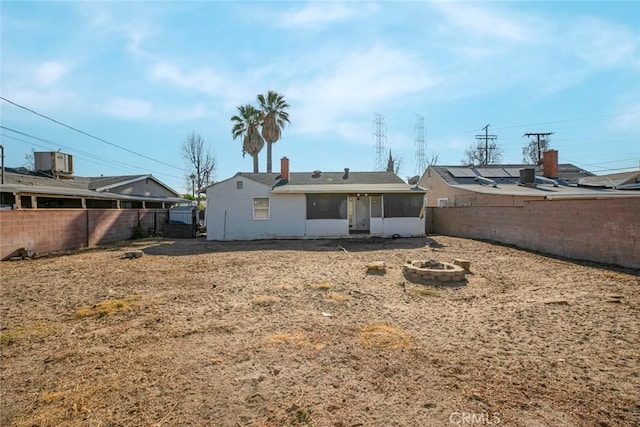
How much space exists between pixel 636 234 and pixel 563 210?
244 cm

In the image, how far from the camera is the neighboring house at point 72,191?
1349 cm

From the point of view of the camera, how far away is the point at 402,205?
56.3ft

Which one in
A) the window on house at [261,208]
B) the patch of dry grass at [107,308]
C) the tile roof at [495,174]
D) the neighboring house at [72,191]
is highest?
the tile roof at [495,174]

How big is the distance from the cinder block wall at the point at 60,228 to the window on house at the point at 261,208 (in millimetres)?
6980

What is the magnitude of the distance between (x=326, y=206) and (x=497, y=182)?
12.4 meters

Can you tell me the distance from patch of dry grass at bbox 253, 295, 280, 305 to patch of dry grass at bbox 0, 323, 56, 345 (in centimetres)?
310

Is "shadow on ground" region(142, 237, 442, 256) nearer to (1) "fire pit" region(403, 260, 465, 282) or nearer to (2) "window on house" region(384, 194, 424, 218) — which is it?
(2) "window on house" region(384, 194, 424, 218)

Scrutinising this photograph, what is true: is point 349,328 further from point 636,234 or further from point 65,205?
point 65,205

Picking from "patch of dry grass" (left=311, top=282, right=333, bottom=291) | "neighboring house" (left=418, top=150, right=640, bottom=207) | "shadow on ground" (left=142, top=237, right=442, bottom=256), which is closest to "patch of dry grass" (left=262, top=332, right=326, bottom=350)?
"patch of dry grass" (left=311, top=282, right=333, bottom=291)

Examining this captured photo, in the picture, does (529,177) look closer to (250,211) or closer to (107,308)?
(250,211)

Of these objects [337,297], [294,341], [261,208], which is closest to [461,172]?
[261,208]

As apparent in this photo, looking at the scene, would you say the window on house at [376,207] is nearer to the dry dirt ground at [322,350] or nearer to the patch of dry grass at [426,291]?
the dry dirt ground at [322,350]

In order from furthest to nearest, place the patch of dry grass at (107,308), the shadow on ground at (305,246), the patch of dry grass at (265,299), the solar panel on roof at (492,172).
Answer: the solar panel on roof at (492,172), the shadow on ground at (305,246), the patch of dry grass at (265,299), the patch of dry grass at (107,308)

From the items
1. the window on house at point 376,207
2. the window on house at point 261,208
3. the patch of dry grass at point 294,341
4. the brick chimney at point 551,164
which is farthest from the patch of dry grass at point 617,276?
the brick chimney at point 551,164
